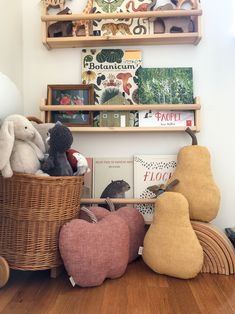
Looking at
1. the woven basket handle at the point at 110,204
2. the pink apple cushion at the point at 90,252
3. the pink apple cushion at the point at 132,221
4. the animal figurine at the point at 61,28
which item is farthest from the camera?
the animal figurine at the point at 61,28

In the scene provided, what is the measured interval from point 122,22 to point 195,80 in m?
0.44

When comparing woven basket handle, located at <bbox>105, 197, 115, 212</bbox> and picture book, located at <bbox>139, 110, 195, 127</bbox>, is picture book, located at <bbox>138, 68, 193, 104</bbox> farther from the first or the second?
woven basket handle, located at <bbox>105, 197, 115, 212</bbox>

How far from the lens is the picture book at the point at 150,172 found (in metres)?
1.42

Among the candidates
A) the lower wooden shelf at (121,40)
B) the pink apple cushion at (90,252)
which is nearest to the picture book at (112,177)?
the pink apple cushion at (90,252)

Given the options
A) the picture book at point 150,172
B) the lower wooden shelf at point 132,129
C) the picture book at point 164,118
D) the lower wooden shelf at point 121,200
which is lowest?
the lower wooden shelf at point 121,200

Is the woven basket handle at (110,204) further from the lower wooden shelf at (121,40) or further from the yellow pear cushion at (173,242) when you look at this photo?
the lower wooden shelf at (121,40)

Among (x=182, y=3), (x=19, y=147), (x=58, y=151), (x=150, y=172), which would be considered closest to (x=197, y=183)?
(x=150, y=172)

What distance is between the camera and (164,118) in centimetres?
143

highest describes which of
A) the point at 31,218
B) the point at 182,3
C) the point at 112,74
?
the point at 182,3

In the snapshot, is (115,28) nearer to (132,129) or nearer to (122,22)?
(122,22)

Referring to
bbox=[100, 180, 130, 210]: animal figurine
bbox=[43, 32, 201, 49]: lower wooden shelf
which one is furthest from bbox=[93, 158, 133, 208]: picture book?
A: bbox=[43, 32, 201, 49]: lower wooden shelf

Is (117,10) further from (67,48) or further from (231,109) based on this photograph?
(231,109)

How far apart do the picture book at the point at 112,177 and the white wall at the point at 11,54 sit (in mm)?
449

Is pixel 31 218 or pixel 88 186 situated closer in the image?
pixel 31 218
